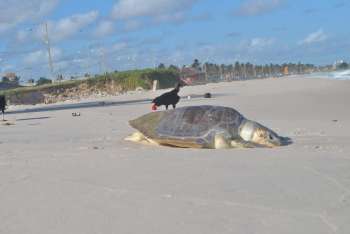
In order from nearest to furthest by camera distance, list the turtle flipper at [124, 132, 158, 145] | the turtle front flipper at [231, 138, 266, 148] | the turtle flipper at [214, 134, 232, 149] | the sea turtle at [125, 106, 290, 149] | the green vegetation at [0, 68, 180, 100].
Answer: the turtle front flipper at [231, 138, 266, 148]
the turtle flipper at [214, 134, 232, 149]
the sea turtle at [125, 106, 290, 149]
the turtle flipper at [124, 132, 158, 145]
the green vegetation at [0, 68, 180, 100]

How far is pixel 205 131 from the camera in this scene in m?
8.45

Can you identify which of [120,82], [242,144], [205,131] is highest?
[205,131]

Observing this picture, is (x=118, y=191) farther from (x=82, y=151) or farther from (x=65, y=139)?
(x=65, y=139)

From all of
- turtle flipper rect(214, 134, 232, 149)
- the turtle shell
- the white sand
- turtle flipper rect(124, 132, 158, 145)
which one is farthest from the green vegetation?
the white sand

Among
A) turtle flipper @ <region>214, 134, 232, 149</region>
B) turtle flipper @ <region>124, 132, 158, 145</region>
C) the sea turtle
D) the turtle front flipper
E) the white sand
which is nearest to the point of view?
the white sand

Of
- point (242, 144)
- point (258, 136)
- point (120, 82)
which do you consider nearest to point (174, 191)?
point (242, 144)

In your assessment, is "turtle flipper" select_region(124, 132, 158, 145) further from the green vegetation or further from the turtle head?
the green vegetation

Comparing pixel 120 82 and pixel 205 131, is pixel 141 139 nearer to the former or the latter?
pixel 205 131

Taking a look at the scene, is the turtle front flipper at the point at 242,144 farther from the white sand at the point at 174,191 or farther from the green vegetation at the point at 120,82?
the green vegetation at the point at 120,82

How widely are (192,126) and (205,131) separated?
25 centimetres

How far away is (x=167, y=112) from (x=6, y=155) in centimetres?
291

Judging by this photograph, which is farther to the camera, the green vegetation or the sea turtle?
the green vegetation

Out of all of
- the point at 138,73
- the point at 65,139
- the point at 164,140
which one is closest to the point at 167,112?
the point at 164,140

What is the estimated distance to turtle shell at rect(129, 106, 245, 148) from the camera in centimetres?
839
